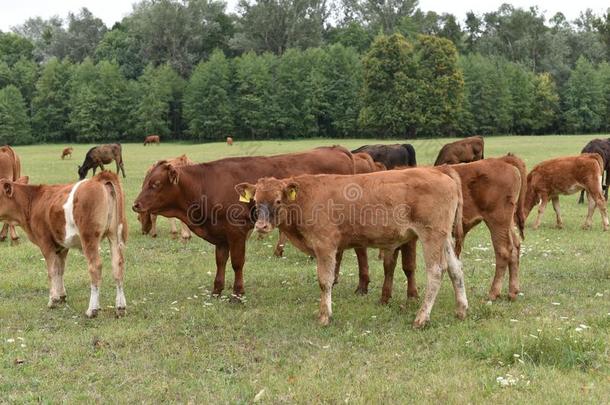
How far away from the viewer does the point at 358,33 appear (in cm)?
9650

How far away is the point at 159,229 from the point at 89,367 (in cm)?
930

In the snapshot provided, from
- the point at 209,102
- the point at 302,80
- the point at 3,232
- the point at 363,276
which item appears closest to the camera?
the point at 363,276

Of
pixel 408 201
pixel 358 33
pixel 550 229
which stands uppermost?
pixel 358 33

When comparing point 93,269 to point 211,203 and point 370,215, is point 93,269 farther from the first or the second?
point 370,215

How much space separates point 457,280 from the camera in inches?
310

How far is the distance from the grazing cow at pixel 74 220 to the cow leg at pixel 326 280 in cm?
266

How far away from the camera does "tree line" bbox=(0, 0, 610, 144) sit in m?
66.1

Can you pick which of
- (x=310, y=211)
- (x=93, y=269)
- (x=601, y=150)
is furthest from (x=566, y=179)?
(x=93, y=269)

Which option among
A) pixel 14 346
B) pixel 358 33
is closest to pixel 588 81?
pixel 358 33

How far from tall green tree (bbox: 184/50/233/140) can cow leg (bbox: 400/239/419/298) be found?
2608 inches

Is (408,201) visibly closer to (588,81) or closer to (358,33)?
(588,81)

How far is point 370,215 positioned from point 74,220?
153 inches

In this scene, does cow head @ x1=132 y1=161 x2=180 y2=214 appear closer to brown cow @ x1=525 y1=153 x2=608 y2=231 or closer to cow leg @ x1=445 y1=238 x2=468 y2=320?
cow leg @ x1=445 y1=238 x2=468 y2=320

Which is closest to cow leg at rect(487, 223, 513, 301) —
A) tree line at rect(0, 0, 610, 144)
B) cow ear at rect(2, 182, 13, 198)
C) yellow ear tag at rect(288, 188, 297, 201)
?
yellow ear tag at rect(288, 188, 297, 201)
